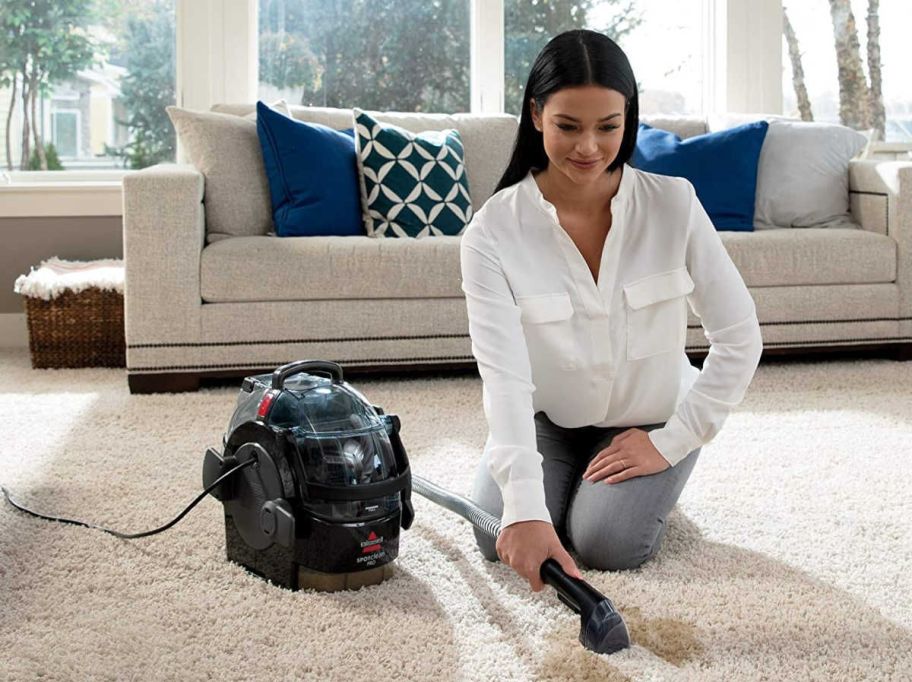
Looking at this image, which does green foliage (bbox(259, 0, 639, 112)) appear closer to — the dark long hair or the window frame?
the window frame

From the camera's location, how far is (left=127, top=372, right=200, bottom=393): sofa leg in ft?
10.9

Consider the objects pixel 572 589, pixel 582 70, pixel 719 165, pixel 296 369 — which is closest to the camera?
pixel 572 589

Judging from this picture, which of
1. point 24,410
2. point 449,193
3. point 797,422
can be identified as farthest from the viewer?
point 449,193

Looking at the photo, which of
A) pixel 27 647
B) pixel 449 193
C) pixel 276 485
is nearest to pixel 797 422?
pixel 449 193

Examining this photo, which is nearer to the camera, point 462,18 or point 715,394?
point 715,394

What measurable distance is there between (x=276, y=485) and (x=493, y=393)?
34 centimetres

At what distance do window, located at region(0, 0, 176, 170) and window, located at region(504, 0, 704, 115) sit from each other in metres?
1.41

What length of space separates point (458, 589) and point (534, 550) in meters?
0.29

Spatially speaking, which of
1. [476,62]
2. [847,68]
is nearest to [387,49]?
[476,62]


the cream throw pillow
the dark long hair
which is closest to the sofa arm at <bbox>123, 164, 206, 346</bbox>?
the cream throw pillow

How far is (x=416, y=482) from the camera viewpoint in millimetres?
2088

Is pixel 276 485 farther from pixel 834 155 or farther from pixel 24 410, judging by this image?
pixel 834 155

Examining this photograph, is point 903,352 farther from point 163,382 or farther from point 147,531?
point 147,531

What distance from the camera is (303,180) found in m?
3.61
